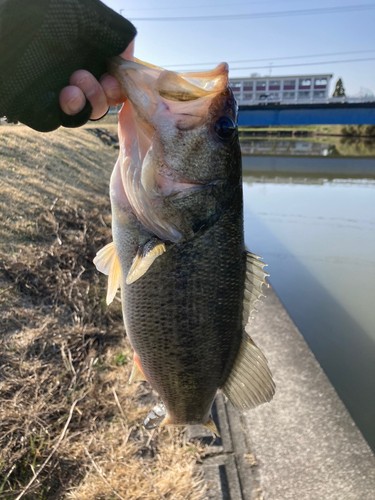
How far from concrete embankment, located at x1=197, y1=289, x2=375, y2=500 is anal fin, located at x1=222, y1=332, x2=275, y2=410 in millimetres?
1031

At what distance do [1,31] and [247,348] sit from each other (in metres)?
1.86

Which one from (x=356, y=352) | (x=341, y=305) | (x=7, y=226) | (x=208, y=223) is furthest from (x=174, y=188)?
(x=341, y=305)

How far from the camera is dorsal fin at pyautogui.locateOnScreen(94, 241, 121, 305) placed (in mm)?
1839

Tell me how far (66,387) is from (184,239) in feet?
7.33

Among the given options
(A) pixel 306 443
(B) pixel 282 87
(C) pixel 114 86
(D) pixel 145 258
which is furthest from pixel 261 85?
(D) pixel 145 258

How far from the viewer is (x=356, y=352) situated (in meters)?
4.82

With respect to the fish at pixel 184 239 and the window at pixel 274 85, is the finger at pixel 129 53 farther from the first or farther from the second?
the window at pixel 274 85

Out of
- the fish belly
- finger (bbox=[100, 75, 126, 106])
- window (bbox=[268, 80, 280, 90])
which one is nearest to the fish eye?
the fish belly

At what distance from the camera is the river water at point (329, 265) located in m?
4.58

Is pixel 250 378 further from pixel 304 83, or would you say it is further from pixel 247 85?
pixel 247 85

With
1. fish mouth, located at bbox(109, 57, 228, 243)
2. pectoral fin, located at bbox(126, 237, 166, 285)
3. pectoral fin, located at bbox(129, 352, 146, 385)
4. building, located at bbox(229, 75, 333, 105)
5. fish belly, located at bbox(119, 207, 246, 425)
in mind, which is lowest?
pectoral fin, located at bbox(129, 352, 146, 385)

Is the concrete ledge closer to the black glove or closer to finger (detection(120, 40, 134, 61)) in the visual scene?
the black glove

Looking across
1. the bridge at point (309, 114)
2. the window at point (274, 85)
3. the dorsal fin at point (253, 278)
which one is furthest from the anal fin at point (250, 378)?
the window at point (274, 85)

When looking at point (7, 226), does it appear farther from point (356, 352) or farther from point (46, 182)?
point (356, 352)
